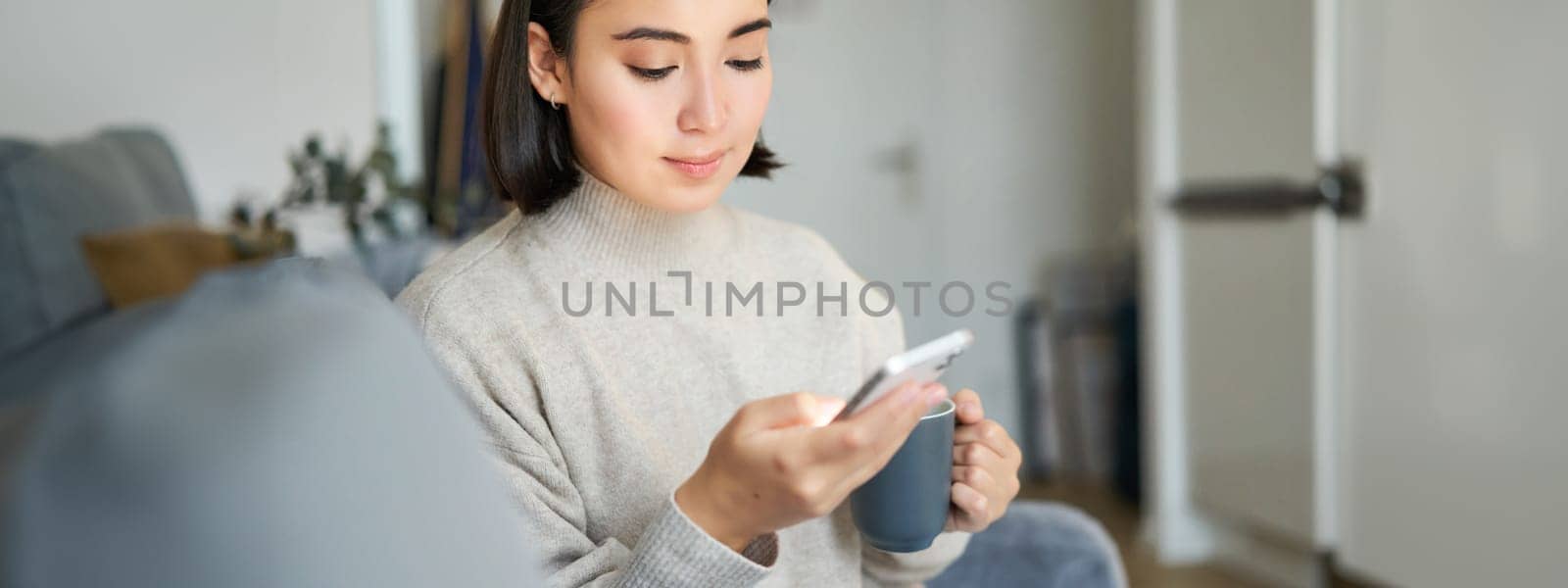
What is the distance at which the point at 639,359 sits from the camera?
0.89 metres

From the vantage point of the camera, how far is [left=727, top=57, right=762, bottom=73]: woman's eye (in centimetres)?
82

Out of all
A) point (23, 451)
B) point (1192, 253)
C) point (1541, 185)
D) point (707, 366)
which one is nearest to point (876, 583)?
point (707, 366)

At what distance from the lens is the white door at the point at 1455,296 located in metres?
1.92

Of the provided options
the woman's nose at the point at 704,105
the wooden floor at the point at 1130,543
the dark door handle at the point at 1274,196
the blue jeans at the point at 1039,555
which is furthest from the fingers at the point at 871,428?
the wooden floor at the point at 1130,543

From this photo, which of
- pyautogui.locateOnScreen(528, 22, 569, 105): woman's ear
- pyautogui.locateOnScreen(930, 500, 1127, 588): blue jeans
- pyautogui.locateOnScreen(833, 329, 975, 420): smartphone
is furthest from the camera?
pyautogui.locateOnScreen(930, 500, 1127, 588): blue jeans

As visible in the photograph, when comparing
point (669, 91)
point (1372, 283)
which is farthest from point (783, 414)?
point (1372, 283)

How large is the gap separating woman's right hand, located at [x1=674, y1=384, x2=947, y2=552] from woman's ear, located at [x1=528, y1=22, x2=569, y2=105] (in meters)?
0.30

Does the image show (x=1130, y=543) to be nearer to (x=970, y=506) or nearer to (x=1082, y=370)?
(x=1082, y=370)

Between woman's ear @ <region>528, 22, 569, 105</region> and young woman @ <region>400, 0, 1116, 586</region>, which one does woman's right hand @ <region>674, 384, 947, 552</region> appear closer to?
young woman @ <region>400, 0, 1116, 586</region>

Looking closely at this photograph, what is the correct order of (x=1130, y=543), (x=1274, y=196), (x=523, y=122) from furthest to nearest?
(x=1130, y=543)
(x=1274, y=196)
(x=523, y=122)

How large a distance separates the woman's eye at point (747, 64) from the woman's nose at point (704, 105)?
0.02 m

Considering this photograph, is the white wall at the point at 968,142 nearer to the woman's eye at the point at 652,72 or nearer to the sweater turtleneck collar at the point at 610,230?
the sweater turtleneck collar at the point at 610,230

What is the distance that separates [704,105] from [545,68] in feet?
0.41

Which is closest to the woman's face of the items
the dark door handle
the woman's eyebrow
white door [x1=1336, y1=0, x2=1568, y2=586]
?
the woman's eyebrow
